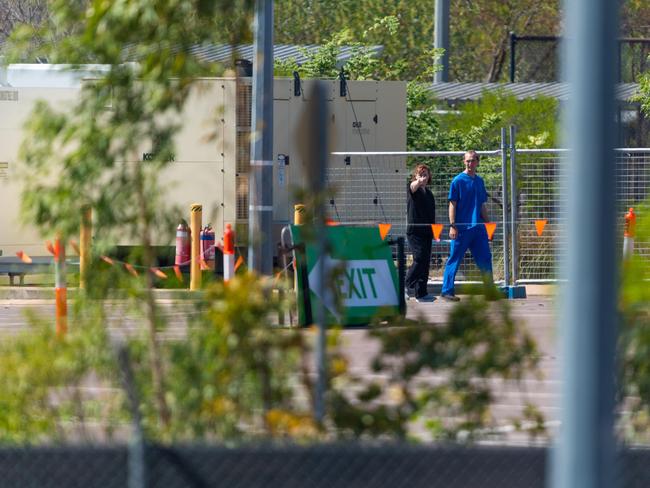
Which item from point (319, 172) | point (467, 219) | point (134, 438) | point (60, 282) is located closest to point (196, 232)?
point (467, 219)

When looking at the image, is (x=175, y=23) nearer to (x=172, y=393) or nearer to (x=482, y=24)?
(x=172, y=393)

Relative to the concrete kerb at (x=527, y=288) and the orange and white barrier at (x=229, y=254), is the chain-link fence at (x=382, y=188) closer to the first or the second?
the concrete kerb at (x=527, y=288)

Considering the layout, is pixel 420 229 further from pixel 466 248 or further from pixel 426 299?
pixel 426 299

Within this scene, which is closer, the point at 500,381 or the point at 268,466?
the point at 268,466

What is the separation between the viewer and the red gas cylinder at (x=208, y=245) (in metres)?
19.8

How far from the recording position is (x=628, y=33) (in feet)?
182

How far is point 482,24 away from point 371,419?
5195cm

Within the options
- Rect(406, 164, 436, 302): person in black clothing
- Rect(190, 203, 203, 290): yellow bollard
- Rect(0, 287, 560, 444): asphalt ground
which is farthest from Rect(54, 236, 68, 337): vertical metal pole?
Rect(406, 164, 436, 302): person in black clothing

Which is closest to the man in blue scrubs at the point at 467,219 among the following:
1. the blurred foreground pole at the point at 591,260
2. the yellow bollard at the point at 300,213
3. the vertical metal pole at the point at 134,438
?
the yellow bollard at the point at 300,213

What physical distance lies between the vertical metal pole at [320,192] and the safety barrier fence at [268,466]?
1.89ft

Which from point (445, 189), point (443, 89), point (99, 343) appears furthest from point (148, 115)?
point (443, 89)

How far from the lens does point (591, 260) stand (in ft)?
11.4

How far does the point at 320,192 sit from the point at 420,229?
1220cm

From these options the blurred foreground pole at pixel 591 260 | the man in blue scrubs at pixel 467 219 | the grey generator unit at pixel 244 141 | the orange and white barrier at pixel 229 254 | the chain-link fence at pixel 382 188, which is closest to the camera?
the blurred foreground pole at pixel 591 260
